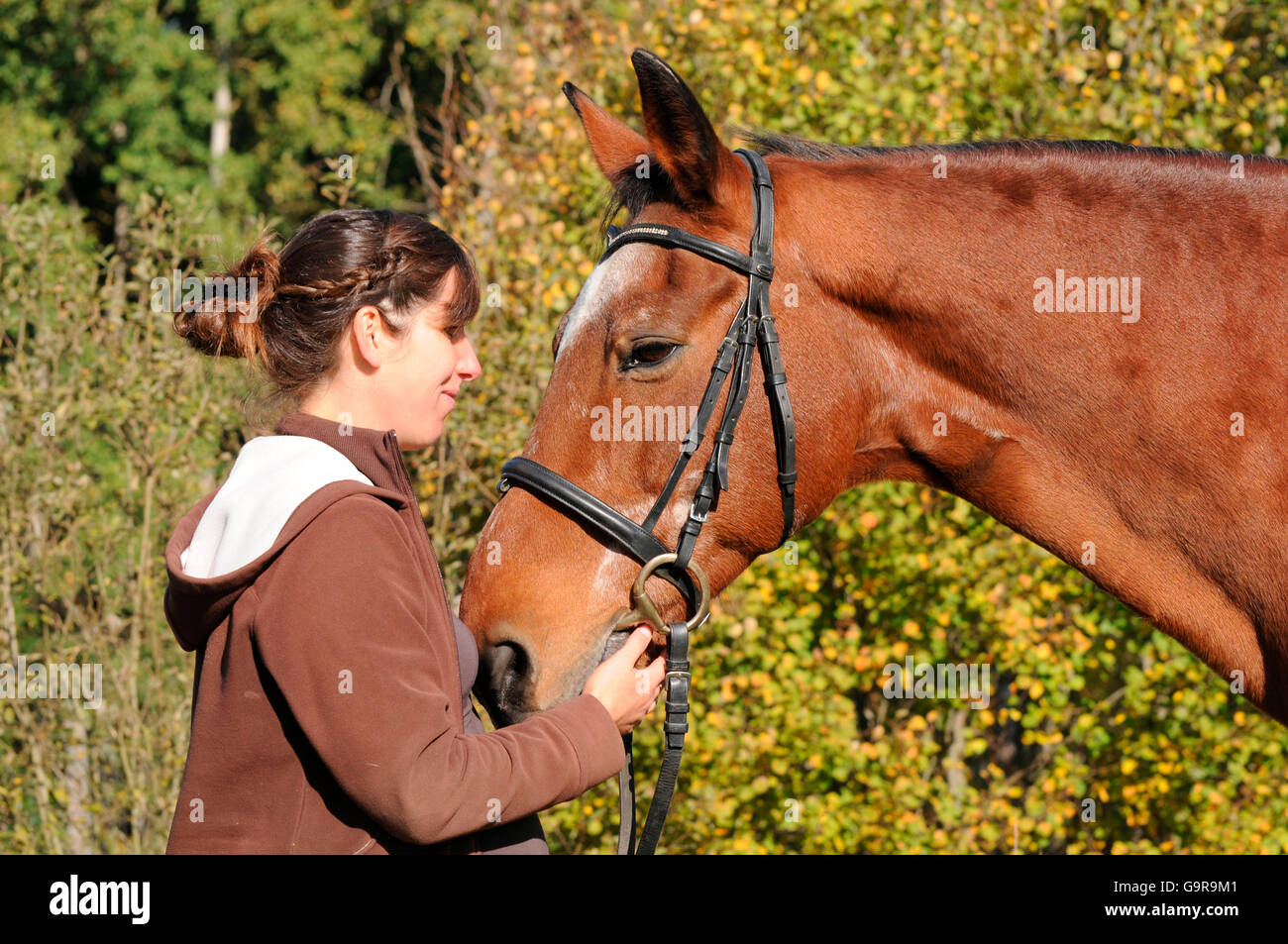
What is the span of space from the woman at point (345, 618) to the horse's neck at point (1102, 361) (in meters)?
0.93

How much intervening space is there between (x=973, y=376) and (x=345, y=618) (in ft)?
4.70

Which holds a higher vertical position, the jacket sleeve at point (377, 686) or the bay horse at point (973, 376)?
the bay horse at point (973, 376)

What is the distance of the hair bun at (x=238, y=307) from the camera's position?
6.77 feet

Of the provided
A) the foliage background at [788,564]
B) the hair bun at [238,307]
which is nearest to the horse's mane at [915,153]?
the hair bun at [238,307]

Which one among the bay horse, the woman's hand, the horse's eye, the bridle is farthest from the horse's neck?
the woman's hand

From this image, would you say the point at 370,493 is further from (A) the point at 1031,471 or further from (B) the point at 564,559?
(A) the point at 1031,471

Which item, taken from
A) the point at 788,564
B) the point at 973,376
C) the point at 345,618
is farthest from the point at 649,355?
the point at 788,564

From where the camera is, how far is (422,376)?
2088 millimetres

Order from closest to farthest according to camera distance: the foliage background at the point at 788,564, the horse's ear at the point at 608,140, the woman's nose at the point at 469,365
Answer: the woman's nose at the point at 469,365
the horse's ear at the point at 608,140
the foliage background at the point at 788,564

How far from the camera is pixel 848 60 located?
6.07m

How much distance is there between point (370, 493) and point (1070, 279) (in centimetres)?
150

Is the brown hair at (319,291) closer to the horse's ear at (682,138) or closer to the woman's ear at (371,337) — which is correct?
the woman's ear at (371,337)

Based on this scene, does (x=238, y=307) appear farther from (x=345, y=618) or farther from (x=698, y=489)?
(x=698, y=489)

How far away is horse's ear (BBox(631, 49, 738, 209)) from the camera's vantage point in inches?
88.2
